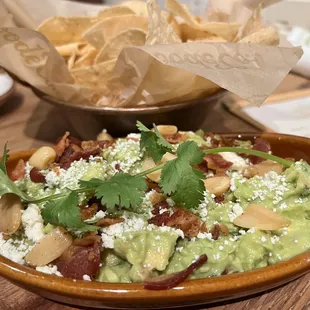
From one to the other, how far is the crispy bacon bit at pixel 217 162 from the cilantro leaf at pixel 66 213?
335 mm

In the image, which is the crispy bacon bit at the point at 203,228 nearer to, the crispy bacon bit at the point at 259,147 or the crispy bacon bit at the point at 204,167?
the crispy bacon bit at the point at 204,167

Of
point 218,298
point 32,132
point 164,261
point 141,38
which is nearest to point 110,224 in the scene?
point 164,261

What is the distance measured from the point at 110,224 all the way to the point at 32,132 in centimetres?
92

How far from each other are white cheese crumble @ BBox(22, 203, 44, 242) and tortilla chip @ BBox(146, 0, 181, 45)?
661mm

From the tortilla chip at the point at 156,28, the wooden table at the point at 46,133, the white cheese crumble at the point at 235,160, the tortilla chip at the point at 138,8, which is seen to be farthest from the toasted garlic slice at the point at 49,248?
the tortilla chip at the point at 138,8

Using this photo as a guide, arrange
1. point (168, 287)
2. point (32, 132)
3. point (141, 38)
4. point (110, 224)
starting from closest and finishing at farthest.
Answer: point (168, 287) → point (110, 224) → point (141, 38) → point (32, 132)

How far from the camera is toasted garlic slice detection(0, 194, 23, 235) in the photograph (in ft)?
3.08

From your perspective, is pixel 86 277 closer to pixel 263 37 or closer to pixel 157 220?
pixel 157 220

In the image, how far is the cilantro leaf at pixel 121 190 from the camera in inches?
34.8

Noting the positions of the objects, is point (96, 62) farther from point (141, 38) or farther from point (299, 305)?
point (299, 305)

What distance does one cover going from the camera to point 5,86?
6.09 ft

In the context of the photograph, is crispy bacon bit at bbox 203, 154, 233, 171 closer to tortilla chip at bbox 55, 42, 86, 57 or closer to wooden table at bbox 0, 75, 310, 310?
wooden table at bbox 0, 75, 310, 310

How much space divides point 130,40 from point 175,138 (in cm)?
48

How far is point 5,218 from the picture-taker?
95cm
